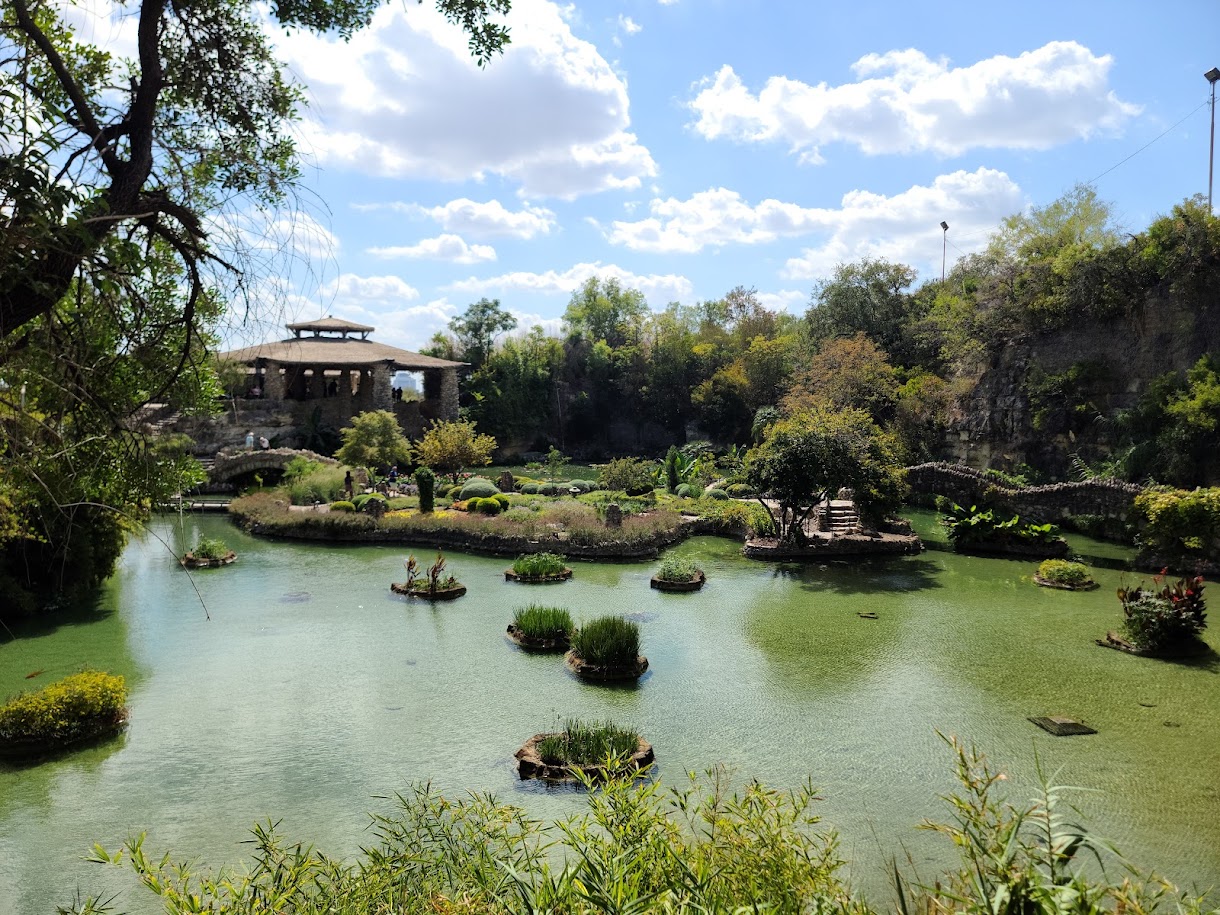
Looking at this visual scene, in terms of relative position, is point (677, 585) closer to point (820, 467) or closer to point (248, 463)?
point (820, 467)

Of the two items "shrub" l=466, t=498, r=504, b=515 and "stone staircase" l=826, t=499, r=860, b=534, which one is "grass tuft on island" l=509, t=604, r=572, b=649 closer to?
"stone staircase" l=826, t=499, r=860, b=534

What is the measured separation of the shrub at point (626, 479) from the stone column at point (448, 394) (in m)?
15.7

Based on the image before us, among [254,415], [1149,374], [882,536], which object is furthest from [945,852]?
[254,415]

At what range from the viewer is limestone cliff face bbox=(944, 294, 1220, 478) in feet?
79.7

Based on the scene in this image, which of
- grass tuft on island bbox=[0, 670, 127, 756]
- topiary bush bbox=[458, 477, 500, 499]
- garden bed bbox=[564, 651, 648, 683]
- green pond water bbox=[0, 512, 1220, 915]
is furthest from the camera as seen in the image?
topiary bush bbox=[458, 477, 500, 499]

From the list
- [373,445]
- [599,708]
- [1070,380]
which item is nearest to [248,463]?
[373,445]

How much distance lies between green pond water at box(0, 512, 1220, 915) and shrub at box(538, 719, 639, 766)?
399 mm

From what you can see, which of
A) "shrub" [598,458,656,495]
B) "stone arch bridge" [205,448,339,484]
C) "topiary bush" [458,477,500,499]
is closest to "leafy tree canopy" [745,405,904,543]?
"shrub" [598,458,656,495]

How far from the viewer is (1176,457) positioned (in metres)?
21.9

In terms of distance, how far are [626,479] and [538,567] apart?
11.4 metres

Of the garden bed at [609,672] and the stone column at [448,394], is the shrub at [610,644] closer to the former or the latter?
the garden bed at [609,672]

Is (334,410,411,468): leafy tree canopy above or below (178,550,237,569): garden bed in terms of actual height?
above

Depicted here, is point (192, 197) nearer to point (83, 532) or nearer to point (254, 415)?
point (83, 532)

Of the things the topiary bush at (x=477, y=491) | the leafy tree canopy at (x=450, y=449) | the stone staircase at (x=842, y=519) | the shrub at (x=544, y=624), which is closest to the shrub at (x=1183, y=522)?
the stone staircase at (x=842, y=519)
